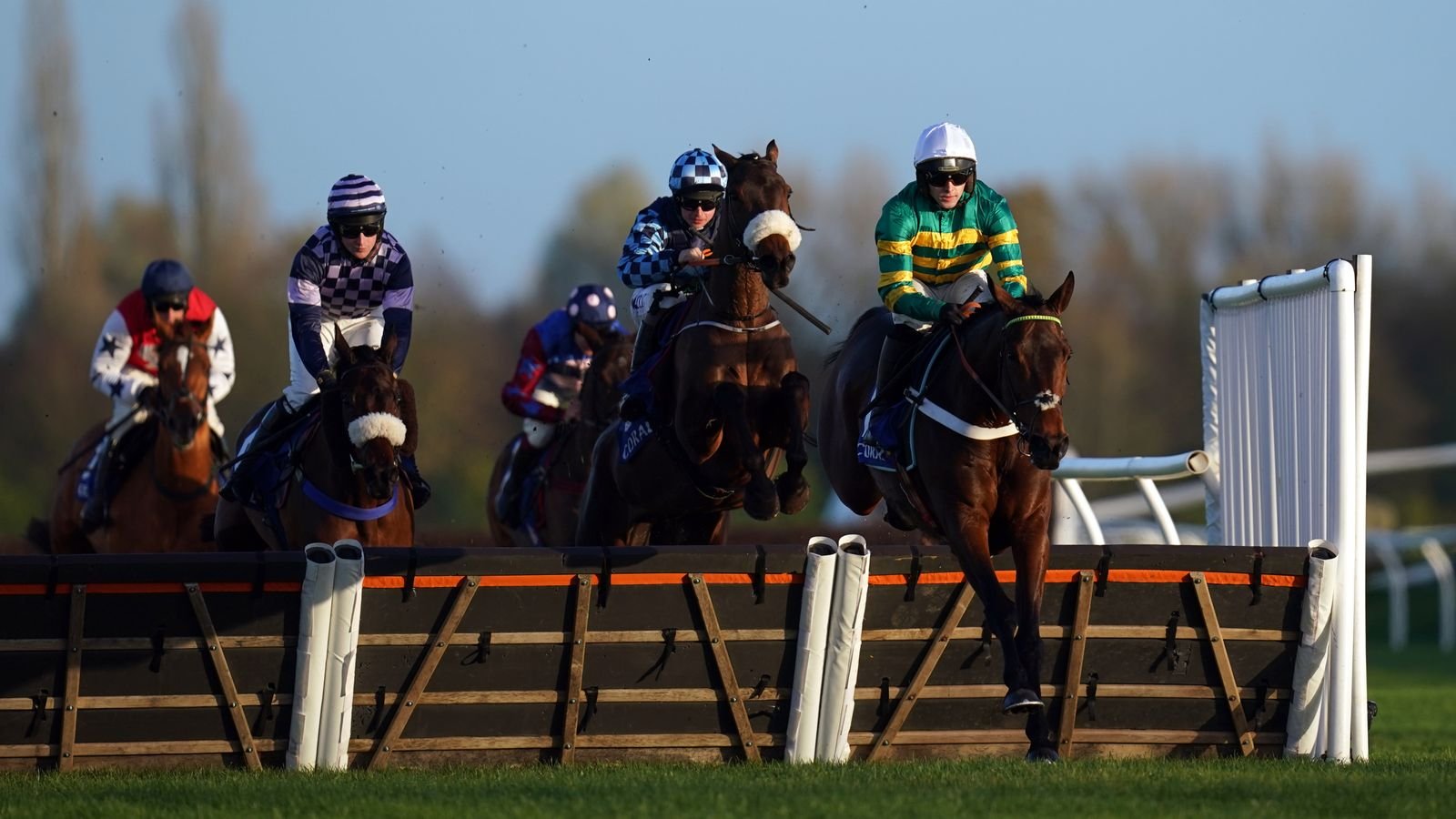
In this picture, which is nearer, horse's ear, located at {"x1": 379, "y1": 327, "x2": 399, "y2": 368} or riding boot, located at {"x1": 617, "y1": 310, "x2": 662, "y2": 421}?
horse's ear, located at {"x1": 379, "y1": 327, "x2": 399, "y2": 368}

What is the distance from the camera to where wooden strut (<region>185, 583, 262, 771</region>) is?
24.6 ft

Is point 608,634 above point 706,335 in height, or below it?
below

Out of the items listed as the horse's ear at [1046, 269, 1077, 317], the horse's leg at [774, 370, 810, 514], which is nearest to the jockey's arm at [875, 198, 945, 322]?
the horse's leg at [774, 370, 810, 514]

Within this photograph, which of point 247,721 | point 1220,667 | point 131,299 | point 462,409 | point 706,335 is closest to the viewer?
point 247,721

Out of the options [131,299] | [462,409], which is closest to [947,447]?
[131,299]

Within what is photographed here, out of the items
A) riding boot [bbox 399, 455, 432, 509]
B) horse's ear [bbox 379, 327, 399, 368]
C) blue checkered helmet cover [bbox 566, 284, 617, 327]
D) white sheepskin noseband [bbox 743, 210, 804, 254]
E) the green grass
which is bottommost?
the green grass

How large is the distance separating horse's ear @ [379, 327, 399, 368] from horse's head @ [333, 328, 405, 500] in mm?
51

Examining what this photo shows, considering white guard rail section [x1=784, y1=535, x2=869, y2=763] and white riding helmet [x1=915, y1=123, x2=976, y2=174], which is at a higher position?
white riding helmet [x1=915, y1=123, x2=976, y2=174]

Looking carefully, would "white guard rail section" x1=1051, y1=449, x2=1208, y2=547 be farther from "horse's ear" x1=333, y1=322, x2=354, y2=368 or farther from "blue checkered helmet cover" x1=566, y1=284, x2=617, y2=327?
"horse's ear" x1=333, y1=322, x2=354, y2=368

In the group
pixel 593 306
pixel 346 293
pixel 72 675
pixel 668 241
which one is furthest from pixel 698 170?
pixel 72 675

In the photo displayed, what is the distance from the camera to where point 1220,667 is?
27.1 feet

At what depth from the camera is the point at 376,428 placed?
833 centimetres

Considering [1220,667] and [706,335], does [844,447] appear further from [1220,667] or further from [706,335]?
[1220,667]

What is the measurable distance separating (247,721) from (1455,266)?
25137 mm
